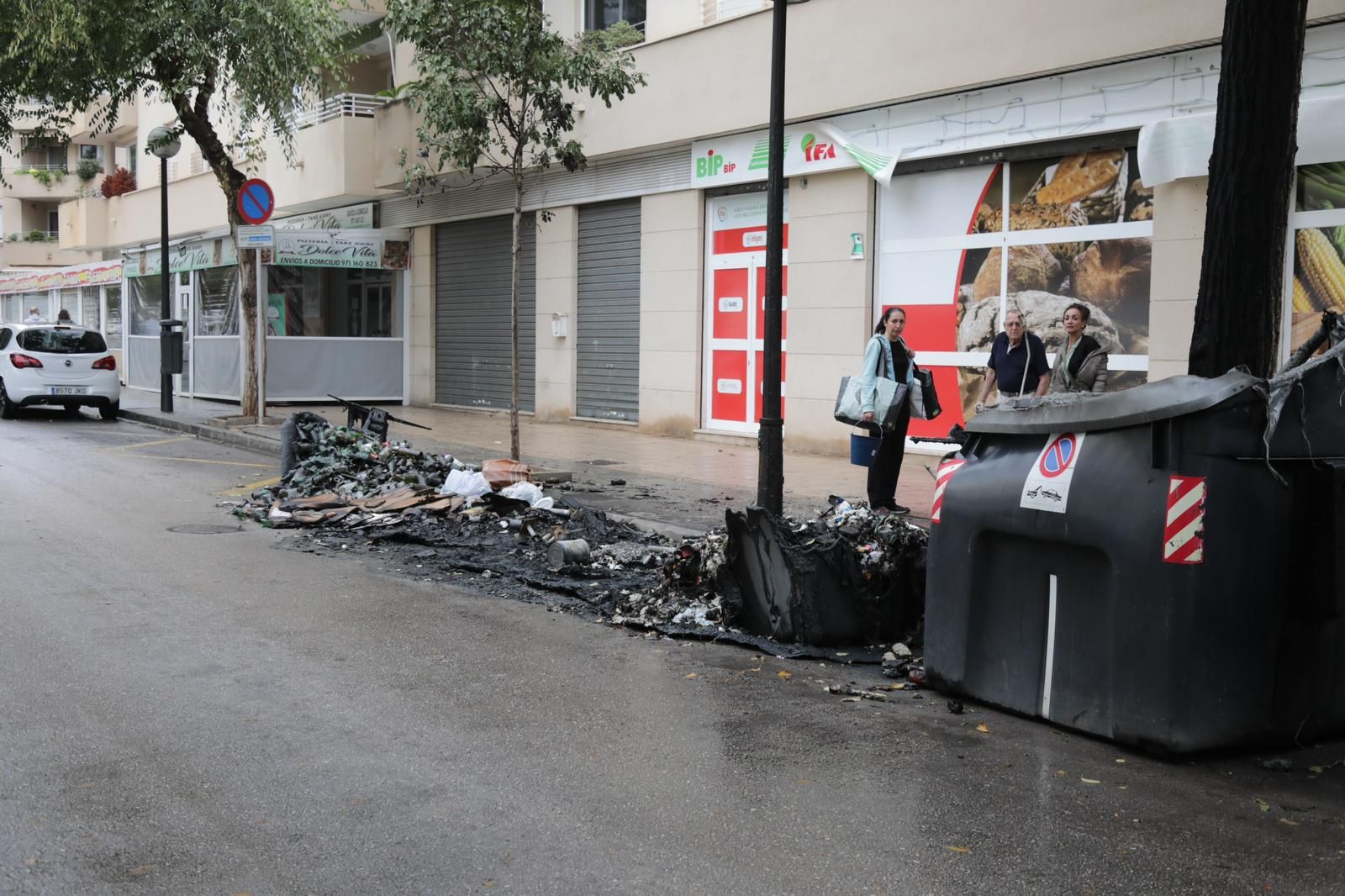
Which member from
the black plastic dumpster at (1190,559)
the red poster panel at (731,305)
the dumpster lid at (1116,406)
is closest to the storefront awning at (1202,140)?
the red poster panel at (731,305)

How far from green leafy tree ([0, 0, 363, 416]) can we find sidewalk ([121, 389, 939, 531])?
292 centimetres

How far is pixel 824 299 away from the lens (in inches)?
623

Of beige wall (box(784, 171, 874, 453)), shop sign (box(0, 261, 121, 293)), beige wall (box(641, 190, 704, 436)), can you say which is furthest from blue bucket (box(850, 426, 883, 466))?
shop sign (box(0, 261, 121, 293))

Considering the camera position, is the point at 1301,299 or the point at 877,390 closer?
the point at 877,390

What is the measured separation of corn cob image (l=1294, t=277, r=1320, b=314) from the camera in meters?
11.3

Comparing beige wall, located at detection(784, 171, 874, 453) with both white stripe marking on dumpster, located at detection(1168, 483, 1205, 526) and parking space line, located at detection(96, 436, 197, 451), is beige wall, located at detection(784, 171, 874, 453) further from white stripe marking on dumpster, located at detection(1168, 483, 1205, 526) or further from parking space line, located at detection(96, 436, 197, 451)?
white stripe marking on dumpster, located at detection(1168, 483, 1205, 526)

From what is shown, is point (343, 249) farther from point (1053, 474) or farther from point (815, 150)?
point (1053, 474)

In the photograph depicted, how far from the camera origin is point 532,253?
21734mm

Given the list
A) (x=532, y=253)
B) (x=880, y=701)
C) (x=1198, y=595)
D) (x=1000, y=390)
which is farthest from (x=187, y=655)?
(x=532, y=253)

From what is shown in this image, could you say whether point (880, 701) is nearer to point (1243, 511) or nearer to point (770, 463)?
point (1243, 511)

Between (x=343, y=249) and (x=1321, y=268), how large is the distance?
1796cm

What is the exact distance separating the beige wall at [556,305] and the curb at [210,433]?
5.13 meters

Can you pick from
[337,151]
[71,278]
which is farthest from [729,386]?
[71,278]

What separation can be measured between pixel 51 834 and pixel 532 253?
722 inches
